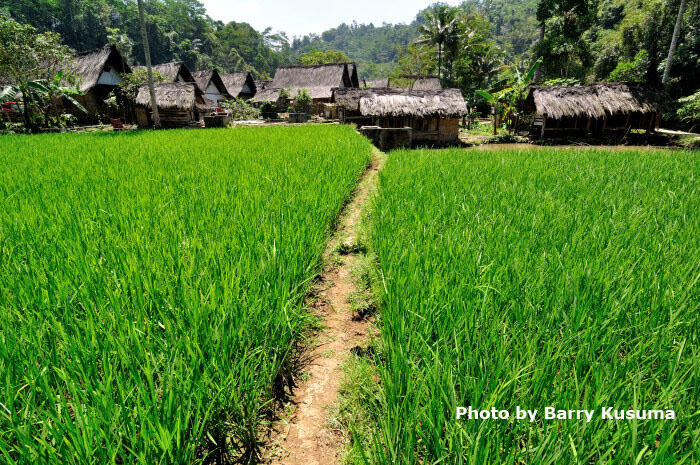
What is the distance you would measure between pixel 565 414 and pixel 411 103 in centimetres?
1267

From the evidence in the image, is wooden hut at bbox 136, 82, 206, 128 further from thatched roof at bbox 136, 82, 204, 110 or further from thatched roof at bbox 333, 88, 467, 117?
thatched roof at bbox 333, 88, 467, 117

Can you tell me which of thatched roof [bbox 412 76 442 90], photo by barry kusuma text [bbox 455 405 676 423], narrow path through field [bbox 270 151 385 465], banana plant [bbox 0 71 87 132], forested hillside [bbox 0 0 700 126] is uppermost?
forested hillside [bbox 0 0 700 126]

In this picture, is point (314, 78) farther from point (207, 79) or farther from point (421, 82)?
point (421, 82)

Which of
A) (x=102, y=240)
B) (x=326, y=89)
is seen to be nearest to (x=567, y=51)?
(x=326, y=89)

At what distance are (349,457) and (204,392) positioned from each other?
1.53 ft

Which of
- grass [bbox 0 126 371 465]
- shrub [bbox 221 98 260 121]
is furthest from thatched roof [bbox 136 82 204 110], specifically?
grass [bbox 0 126 371 465]

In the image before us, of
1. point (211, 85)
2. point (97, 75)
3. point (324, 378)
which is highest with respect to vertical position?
point (211, 85)

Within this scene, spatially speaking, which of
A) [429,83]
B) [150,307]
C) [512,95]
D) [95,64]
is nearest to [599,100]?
[512,95]

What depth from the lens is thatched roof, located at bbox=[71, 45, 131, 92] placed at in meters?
15.8

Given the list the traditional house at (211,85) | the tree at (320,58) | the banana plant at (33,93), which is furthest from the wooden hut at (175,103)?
the tree at (320,58)

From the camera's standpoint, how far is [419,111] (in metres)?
12.1

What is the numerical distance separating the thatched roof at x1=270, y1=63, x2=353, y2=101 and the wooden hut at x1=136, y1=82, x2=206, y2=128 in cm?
911

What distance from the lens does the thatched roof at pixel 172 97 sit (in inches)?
590

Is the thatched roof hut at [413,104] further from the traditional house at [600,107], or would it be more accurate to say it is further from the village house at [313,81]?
the village house at [313,81]
